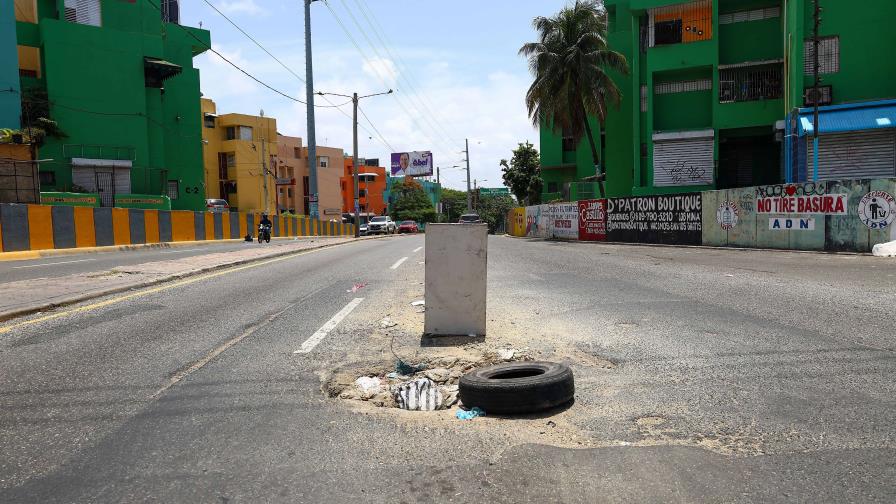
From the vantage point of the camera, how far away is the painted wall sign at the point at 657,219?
75.9ft

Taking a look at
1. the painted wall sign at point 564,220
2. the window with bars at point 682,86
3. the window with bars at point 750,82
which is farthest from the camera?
the painted wall sign at point 564,220

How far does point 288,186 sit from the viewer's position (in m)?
80.6

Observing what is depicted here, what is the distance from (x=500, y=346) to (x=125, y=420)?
3250mm

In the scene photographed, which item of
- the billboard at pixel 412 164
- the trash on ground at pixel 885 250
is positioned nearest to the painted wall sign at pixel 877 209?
the trash on ground at pixel 885 250

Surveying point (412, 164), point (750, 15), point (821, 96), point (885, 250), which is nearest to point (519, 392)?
point (885, 250)

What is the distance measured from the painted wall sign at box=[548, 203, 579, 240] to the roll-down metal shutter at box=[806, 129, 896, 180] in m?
11.6

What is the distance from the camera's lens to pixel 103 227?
78.2 feet

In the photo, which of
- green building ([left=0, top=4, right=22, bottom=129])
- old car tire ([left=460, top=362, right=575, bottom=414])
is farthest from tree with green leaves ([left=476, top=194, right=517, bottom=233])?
old car tire ([left=460, top=362, right=575, bottom=414])

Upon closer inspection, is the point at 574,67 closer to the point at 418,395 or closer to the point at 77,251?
the point at 77,251

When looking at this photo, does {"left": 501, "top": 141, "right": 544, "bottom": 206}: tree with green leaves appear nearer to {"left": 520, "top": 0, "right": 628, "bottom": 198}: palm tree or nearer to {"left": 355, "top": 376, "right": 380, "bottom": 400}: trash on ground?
{"left": 520, "top": 0, "right": 628, "bottom": 198}: palm tree

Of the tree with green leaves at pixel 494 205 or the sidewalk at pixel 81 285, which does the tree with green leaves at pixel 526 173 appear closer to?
the tree with green leaves at pixel 494 205

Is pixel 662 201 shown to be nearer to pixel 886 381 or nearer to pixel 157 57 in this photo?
pixel 886 381

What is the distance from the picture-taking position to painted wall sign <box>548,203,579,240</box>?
33.5 meters

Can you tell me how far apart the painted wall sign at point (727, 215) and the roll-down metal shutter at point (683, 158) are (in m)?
10.6
